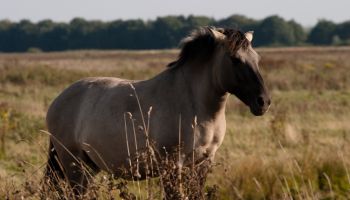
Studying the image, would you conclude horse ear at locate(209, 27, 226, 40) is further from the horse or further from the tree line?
the tree line

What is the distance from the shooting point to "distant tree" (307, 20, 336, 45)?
343 feet

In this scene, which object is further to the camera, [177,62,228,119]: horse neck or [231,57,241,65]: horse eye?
[177,62,228,119]: horse neck

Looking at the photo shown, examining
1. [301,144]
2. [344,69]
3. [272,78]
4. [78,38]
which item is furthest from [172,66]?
[78,38]

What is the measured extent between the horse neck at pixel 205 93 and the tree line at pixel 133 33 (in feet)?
305

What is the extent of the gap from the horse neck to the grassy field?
2.07 ft

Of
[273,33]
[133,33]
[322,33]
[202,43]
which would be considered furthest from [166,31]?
[202,43]

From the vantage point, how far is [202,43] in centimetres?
646

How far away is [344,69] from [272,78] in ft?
23.5

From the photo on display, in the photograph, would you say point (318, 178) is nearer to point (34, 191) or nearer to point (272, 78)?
point (34, 191)

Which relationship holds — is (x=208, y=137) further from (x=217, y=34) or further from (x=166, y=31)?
(x=166, y=31)

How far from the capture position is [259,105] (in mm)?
5957

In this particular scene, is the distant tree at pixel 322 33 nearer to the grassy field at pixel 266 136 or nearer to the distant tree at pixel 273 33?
the distant tree at pixel 273 33

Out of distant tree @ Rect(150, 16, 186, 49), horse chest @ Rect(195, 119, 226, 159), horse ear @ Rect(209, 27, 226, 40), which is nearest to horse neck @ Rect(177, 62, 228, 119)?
horse chest @ Rect(195, 119, 226, 159)

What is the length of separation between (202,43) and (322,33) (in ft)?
335
